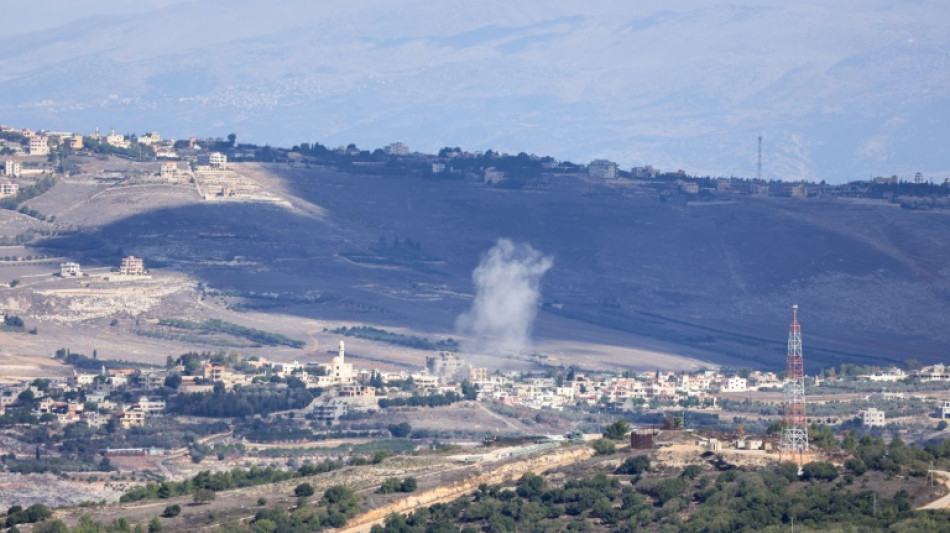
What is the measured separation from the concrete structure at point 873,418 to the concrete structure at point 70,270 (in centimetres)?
6618

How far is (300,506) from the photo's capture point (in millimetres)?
65875

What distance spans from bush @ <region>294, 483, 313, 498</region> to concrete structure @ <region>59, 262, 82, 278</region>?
10346 centimetres

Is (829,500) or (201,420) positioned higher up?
(829,500)

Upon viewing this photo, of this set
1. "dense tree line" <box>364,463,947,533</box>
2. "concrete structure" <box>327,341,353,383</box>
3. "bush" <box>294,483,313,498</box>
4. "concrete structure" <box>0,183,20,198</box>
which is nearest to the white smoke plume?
A: "concrete structure" <box>327,341,353,383</box>

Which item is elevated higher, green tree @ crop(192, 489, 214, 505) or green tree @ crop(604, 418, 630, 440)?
green tree @ crop(604, 418, 630, 440)

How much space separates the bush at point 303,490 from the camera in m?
68.2

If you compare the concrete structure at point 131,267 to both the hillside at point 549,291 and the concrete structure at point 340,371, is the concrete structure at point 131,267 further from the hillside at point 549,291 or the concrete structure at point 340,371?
the concrete structure at point 340,371

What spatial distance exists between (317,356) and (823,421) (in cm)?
4125

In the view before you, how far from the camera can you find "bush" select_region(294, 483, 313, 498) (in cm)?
6825

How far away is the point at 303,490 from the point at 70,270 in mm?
105715

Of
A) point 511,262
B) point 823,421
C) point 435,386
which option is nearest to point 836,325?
point 511,262

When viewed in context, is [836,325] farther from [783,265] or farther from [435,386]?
[435,386]

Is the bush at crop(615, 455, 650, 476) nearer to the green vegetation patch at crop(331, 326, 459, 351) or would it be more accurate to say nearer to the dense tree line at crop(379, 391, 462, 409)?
the dense tree line at crop(379, 391, 462, 409)

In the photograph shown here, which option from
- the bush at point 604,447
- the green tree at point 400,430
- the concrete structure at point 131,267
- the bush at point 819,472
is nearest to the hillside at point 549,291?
the concrete structure at point 131,267
